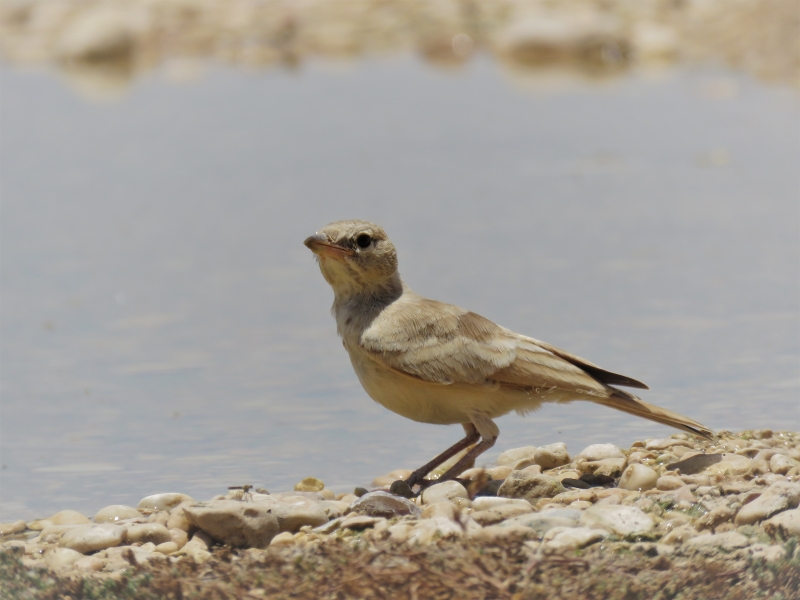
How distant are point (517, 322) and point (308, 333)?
5.17 feet

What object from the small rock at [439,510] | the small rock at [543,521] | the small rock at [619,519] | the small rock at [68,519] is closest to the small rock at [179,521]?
the small rock at [68,519]

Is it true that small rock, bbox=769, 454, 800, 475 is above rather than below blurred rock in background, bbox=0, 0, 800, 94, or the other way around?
below

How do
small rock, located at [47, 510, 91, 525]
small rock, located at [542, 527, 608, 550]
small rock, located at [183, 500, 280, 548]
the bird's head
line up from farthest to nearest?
the bird's head, small rock, located at [47, 510, 91, 525], small rock, located at [183, 500, 280, 548], small rock, located at [542, 527, 608, 550]

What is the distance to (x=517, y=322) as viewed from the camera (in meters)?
8.73

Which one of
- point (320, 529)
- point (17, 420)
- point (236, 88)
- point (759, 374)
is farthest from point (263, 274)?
point (236, 88)

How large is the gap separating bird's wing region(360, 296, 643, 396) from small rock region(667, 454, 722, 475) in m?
0.50

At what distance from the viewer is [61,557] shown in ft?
15.6

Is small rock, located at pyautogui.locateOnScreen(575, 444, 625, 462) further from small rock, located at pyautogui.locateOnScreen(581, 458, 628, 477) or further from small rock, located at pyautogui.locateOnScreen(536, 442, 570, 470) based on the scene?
small rock, located at pyautogui.locateOnScreen(581, 458, 628, 477)

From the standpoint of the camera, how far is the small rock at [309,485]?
6312mm

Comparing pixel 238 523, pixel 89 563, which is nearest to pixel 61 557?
pixel 89 563

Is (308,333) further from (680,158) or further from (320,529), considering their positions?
(680,158)

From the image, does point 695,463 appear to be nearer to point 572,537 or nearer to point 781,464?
point 781,464

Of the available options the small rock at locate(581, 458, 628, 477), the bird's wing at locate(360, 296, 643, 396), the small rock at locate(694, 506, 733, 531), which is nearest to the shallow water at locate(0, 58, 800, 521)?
the small rock at locate(581, 458, 628, 477)

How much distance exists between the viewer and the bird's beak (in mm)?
6172
